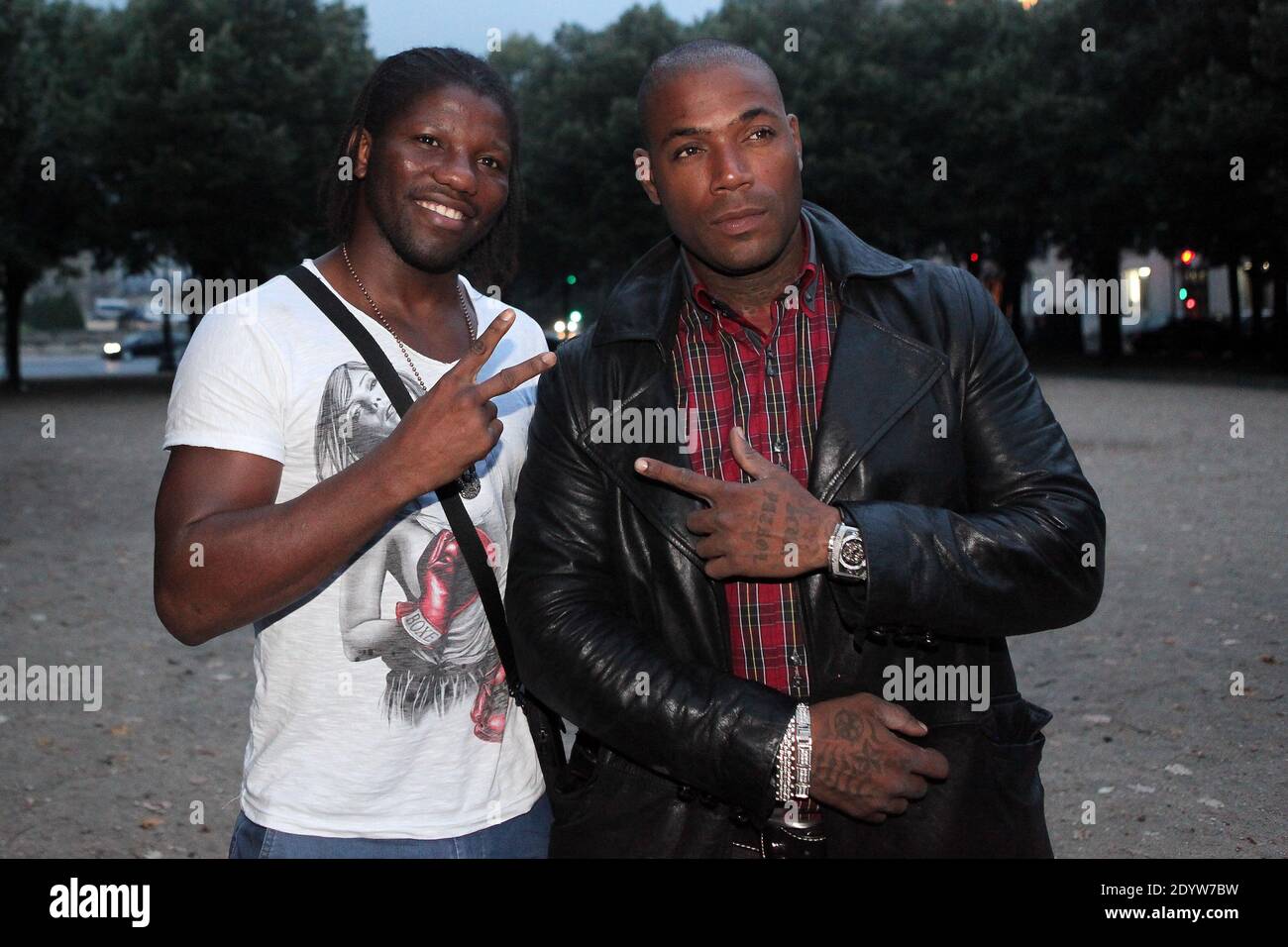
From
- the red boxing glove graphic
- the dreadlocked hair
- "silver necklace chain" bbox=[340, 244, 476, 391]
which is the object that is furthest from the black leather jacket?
the dreadlocked hair

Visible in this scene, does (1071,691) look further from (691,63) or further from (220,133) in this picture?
(220,133)

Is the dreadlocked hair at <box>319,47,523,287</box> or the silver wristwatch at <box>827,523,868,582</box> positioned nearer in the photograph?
the silver wristwatch at <box>827,523,868,582</box>

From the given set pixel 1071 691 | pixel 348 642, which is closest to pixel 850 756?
pixel 348 642

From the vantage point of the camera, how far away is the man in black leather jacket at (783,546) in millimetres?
2350

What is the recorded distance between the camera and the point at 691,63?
8.96ft

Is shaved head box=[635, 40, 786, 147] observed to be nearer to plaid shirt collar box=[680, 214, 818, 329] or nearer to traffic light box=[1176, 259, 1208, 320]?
plaid shirt collar box=[680, 214, 818, 329]

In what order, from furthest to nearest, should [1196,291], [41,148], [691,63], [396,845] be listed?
[1196,291] → [41,148] → [691,63] → [396,845]

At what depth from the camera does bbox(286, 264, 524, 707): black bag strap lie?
259 centimetres

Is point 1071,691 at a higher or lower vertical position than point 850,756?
lower

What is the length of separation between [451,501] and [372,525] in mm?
320

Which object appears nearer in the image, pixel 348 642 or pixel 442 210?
pixel 348 642

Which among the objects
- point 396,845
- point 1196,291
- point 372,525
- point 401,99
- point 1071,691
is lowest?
point 1071,691

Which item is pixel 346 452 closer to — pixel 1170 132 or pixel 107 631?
pixel 107 631

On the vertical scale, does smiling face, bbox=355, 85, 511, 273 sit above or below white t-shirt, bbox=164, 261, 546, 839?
above
